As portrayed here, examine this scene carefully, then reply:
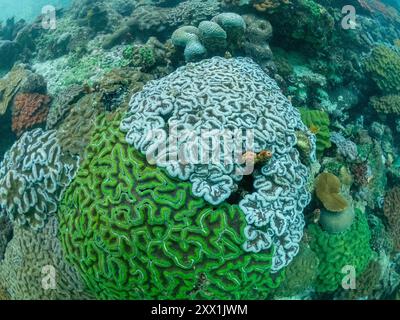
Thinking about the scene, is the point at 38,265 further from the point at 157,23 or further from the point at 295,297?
the point at 157,23

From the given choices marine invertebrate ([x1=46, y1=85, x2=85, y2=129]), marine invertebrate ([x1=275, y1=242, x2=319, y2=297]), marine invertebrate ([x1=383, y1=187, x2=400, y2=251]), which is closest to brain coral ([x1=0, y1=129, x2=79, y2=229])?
marine invertebrate ([x1=46, y1=85, x2=85, y2=129])

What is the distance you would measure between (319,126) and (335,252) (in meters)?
2.29

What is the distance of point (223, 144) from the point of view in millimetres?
4598

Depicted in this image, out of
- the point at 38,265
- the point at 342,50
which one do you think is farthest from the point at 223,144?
the point at 342,50

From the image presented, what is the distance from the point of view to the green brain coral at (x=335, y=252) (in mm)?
5512

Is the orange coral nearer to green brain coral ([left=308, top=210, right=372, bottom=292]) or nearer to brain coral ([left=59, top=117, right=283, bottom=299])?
brain coral ([left=59, top=117, right=283, bottom=299])

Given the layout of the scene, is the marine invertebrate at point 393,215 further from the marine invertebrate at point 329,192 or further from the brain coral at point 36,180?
the brain coral at point 36,180

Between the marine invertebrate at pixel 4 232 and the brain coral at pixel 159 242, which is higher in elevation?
the brain coral at pixel 159 242

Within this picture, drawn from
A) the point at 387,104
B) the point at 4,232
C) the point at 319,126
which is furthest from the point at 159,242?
the point at 387,104

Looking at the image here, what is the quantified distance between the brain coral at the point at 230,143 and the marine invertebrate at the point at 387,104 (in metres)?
4.42

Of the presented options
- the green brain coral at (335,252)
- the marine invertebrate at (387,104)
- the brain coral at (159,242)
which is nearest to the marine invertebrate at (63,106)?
the brain coral at (159,242)

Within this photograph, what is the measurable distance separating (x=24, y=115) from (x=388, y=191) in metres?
8.22

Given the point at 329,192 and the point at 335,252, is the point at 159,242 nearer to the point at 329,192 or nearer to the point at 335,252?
the point at 329,192

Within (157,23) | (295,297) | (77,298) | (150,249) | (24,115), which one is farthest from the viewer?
(157,23)
